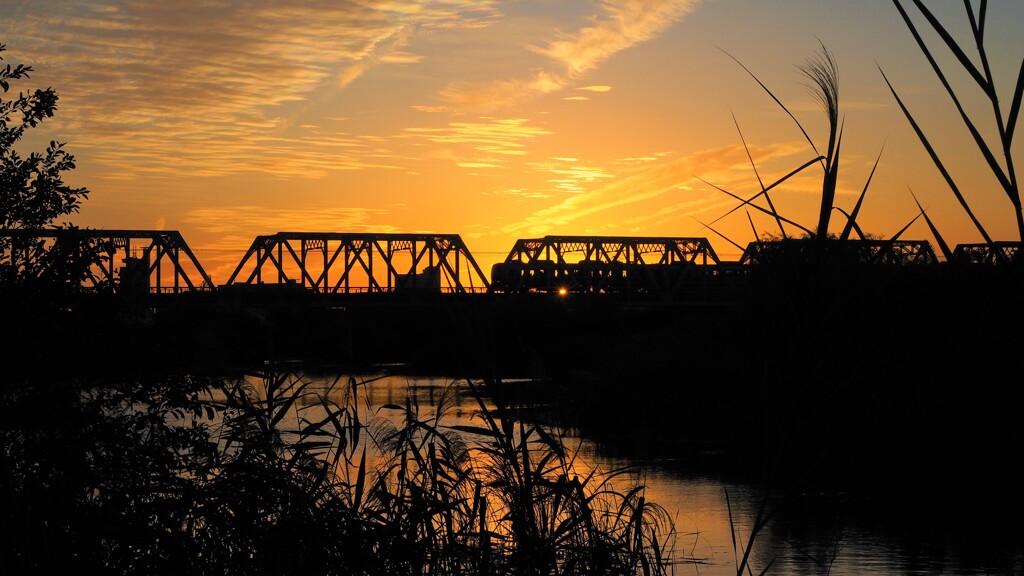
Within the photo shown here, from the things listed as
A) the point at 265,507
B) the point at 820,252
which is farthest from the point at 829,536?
the point at 820,252

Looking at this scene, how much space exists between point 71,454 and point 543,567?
403 cm

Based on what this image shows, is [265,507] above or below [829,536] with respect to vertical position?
above

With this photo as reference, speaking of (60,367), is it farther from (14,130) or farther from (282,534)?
(282,534)

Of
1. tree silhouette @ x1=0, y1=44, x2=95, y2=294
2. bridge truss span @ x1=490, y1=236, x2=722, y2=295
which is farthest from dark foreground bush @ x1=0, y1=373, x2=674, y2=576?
bridge truss span @ x1=490, y1=236, x2=722, y2=295

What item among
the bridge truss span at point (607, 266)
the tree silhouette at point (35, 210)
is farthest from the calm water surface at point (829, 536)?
the bridge truss span at point (607, 266)

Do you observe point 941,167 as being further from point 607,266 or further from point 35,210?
point 607,266

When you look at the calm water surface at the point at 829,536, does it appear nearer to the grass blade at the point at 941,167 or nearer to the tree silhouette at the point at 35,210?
the tree silhouette at the point at 35,210

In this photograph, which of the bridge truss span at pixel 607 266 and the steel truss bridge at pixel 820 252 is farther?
the bridge truss span at pixel 607 266

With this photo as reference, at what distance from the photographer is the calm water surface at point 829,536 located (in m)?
16.2

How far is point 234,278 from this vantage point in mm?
79375

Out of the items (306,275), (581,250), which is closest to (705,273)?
(581,250)

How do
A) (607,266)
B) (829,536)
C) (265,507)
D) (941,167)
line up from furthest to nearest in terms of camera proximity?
(607,266) → (829,536) → (265,507) → (941,167)

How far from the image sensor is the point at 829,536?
59.0 feet

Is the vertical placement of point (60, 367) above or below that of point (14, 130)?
below
